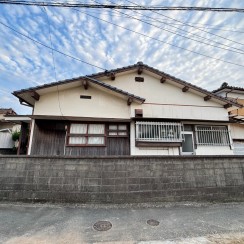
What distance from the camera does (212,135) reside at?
31.3 ft

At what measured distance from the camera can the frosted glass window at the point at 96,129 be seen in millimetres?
8562

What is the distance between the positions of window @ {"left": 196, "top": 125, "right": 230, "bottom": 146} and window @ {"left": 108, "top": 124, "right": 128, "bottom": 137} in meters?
4.06

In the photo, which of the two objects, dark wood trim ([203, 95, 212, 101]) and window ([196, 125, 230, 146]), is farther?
dark wood trim ([203, 95, 212, 101])

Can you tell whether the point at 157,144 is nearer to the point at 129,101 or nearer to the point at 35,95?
the point at 129,101

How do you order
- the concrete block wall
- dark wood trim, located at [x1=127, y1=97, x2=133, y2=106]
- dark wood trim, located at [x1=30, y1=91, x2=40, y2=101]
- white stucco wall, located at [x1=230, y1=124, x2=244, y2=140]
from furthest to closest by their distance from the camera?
white stucco wall, located at [x1=230, y1=124, x2=244, y2=140], dark wood trim, located at [x1=127, y1=97, x2=133, y2=106], dark wood trim, located at [x1=30, y1=91, x2=40, y2=101], the concrete block wall

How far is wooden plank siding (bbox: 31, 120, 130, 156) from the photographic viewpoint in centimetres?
824

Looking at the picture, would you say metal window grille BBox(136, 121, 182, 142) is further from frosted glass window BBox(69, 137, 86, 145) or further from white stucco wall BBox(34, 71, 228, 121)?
frosted glass window BBox(69, 137, 86, 145)

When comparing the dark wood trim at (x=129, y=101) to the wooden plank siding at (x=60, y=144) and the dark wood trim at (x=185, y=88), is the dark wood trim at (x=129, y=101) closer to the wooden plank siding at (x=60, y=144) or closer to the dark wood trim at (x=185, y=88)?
the wooden plank siding at (x=60, y=144)

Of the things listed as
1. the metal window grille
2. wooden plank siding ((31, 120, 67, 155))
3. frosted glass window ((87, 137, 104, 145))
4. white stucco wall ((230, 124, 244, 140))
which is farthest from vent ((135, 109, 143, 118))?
white stucco wall ((230, 124, 244, 140))

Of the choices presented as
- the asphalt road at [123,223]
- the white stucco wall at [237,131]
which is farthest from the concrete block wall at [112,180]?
the white stucco wall at [237,131]

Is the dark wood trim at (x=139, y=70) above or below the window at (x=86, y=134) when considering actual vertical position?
above

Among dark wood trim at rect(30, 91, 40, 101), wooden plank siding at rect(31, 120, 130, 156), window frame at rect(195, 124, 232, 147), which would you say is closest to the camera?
dark wood trim at rect(30, 91, 40, 101)

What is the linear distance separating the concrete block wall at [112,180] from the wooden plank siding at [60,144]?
2664mm

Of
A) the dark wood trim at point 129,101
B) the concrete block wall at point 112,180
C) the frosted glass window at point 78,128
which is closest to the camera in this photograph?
the concrete block wall at point 112,180
